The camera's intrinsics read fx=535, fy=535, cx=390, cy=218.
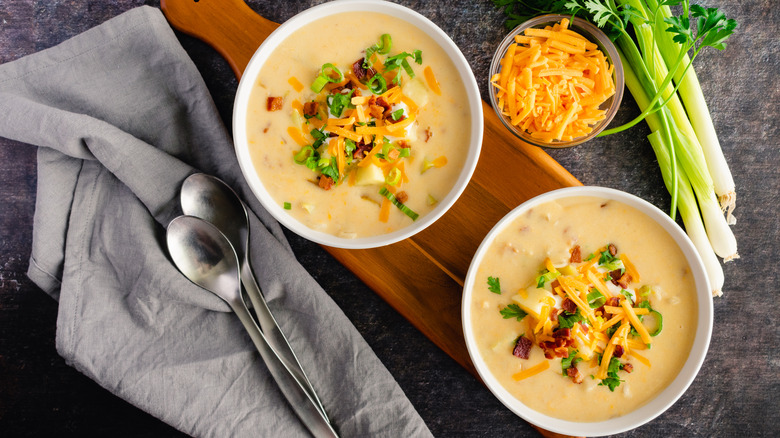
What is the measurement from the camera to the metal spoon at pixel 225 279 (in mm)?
2178

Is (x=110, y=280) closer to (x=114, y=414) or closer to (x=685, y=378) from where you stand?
(x=114, y=414)

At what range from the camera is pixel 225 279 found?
7.28 ft

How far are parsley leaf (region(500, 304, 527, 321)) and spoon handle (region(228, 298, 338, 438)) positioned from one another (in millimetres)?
875

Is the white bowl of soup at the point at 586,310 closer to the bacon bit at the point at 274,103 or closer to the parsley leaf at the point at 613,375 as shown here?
the parsley leaf at the point at 613,375

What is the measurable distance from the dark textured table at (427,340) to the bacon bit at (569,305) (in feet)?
2.29

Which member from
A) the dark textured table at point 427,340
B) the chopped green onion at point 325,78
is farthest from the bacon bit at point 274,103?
the dark textured table at point 427,340

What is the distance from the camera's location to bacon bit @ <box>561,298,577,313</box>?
1.87 meters

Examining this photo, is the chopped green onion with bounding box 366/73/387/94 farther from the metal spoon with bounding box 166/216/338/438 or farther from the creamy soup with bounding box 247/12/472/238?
the metal spoon with bounding box 166/216/338/438

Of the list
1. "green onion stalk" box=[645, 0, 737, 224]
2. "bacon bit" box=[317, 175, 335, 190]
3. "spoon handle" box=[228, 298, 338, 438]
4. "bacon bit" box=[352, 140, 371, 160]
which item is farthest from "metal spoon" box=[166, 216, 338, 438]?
"green onion stalk" box=[645, 0, 737, 224]

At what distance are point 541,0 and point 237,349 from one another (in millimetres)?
1958

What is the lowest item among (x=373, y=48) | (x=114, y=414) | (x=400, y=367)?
(x=114, y=414)

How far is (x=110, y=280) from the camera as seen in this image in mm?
2275

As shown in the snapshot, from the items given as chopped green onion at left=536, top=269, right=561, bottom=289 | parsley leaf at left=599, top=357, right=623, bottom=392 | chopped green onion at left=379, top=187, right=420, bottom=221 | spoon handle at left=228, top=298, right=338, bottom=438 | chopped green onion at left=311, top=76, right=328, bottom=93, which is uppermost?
chopped green onion at left=311, top=76, right=328, bottom=93

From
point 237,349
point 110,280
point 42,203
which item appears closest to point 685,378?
point 237,349
